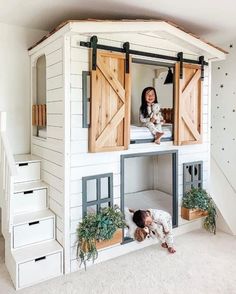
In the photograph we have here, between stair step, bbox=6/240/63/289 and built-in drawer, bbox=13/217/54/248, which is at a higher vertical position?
built-in drawer, bbox=13/217/54/248

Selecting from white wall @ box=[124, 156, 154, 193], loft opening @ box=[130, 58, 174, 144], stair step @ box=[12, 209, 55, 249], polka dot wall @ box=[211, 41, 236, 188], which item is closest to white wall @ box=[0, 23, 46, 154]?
stair step @ box=[12, 209, 55, 249]

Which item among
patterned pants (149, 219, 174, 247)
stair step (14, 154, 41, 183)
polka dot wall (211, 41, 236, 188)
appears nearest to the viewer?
stair step (14, 154, 41, 183)

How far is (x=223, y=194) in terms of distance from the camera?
3609mm

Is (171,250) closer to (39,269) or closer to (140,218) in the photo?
(140,218)

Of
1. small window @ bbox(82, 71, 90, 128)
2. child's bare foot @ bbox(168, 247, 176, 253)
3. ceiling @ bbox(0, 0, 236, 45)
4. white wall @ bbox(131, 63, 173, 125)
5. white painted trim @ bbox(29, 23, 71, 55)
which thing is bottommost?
child's bare foot @ bbox(168, 247, 176, 253)

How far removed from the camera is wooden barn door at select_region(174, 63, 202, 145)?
9.95 feet

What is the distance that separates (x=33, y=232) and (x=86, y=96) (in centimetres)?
134

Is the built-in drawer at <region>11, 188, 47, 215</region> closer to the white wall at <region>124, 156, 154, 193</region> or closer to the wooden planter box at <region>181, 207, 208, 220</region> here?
the white wall at <region>124, 156, 154, 193</region>

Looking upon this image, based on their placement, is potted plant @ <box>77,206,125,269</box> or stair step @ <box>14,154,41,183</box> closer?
potted plant @ <box>77,206,125,269</box>

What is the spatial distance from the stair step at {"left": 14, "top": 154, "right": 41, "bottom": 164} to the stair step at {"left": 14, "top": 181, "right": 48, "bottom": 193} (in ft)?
0.76

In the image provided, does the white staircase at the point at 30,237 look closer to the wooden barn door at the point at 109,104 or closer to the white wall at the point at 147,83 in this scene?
the wooden barn door at the point at 109,104

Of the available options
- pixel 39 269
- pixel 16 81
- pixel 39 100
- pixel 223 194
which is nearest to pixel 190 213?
pixel 223 194

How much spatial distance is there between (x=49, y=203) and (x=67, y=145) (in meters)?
0.72

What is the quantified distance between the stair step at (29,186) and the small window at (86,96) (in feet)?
2.62
